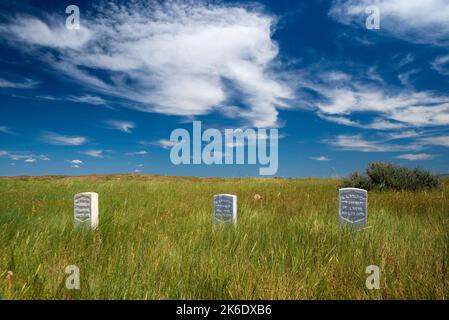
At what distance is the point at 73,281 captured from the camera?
3600 mm

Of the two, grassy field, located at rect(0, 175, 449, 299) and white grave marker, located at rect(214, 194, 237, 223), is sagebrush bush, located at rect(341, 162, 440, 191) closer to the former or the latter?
grassy field, located at rect(0, 175, 449, 299)

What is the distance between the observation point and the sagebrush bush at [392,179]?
14078 millimetres

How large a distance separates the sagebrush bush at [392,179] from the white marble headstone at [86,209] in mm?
11231

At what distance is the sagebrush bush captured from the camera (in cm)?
1408

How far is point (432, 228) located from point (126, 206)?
7160 mm

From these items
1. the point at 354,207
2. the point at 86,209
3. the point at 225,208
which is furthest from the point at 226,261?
the point at 86,209

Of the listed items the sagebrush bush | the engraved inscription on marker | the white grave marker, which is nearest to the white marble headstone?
the white grave marker

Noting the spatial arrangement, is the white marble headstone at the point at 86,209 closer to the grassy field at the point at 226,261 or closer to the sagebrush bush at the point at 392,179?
the grassy field at the point at 226,261

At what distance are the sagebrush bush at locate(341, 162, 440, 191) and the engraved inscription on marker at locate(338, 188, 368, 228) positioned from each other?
25.8 feet

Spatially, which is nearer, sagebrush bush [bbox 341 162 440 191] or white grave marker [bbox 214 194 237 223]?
white grave marker [bbox 214 194 237 223]

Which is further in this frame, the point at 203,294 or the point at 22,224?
the point at 22,224
